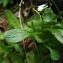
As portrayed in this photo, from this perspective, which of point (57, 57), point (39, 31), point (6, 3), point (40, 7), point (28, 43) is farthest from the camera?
point (6, 3)

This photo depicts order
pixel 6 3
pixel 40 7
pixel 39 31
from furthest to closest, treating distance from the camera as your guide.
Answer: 1. pixel 6 3
2. pixel 40 7
3. pixel 39 31

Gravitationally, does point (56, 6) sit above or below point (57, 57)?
above

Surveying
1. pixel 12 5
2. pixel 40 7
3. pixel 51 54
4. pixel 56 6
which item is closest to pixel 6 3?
pixel 12 5

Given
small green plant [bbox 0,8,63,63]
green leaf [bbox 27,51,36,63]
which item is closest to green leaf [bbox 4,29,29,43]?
small green plant [bbox 0,8,63,63]

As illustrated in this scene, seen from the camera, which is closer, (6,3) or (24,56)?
(24,56)

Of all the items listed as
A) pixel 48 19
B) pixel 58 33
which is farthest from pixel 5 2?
pixel 58 33

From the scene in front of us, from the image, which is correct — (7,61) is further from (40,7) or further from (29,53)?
(40,7)

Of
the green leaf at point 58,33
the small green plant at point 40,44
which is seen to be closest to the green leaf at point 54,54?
the small green plant at point 40,44

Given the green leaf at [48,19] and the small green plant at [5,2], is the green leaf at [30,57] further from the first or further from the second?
the small green plant at [5,2]
